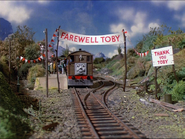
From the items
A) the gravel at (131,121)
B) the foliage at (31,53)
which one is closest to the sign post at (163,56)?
the gravel at (131,121)

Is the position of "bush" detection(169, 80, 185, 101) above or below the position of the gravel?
above

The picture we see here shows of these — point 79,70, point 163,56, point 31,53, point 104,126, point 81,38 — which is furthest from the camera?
point 31,53

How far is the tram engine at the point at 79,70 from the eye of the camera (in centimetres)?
1499

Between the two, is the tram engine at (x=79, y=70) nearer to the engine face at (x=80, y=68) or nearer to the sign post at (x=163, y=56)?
the engine face at (x=80, y=68)

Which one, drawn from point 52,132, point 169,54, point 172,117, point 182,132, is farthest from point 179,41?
point 52,132

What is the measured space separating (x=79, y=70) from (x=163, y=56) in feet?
23.8

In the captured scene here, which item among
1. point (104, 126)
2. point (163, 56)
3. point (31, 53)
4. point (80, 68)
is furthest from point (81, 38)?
point (31, 53)

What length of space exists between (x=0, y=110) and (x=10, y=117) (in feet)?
1.09

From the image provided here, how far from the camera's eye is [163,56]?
9422 millimetres

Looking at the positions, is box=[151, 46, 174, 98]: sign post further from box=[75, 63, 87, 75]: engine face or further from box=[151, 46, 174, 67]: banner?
box=[75, 63, 87, 75]: engine face

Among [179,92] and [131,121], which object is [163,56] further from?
[131,121]

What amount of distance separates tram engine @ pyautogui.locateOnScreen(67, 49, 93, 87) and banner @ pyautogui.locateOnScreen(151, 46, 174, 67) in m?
6.60

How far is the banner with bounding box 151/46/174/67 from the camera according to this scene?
9.14m

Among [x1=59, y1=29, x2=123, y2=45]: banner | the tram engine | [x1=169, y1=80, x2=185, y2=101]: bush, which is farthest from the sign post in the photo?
the tram engine
